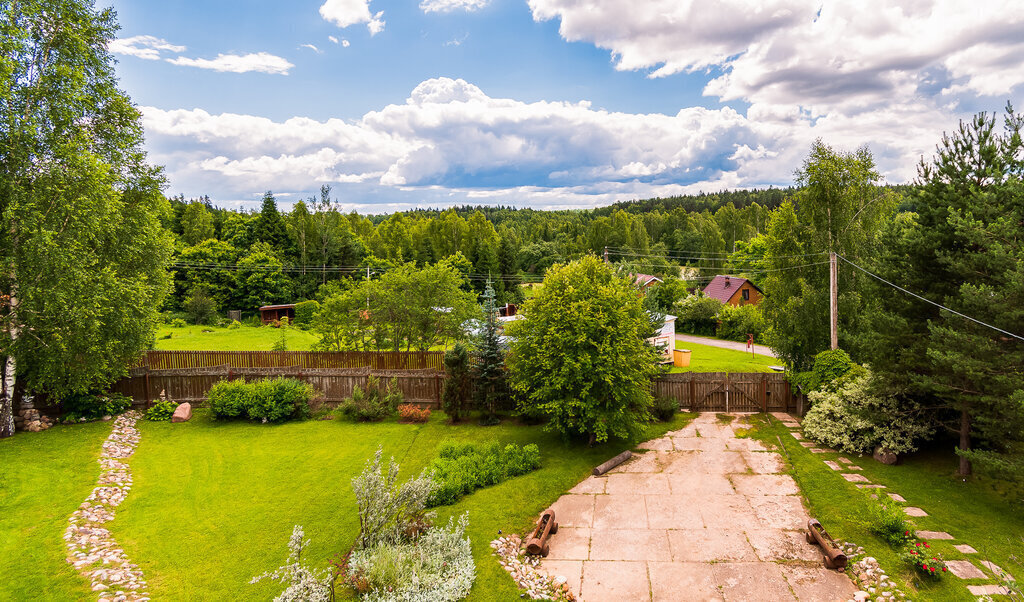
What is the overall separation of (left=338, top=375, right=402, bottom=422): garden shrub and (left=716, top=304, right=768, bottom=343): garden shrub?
2529 centimetres

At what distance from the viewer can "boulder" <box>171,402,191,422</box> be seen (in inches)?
594

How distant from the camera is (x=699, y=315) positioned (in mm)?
36531

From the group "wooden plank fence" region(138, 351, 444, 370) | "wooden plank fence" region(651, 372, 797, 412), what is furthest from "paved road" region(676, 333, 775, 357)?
"wooden plank fence" region(138, 351, 444, 370)

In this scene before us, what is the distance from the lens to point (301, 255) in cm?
4772

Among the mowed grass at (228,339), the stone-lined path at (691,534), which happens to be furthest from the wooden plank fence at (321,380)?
the mowed grass at (228,339)

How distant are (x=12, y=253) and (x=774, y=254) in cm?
2271

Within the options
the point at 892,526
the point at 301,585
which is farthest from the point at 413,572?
the point at 892,526

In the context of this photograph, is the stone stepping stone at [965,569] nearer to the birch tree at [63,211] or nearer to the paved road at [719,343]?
the birch tree at [63,211]

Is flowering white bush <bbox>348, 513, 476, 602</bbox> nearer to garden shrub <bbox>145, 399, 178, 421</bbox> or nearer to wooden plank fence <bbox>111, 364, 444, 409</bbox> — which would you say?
wooden plank fence <bbox>111, 364, 444, 409</bbox>

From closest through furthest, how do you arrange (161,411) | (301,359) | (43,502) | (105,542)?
(105,542) < (43,502) < (161,411) < (301,359)

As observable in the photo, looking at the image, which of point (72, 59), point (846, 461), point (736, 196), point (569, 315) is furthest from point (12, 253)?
point (736, 196)

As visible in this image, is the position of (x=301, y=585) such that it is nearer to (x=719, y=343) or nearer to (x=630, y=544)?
(x=630, y=544)

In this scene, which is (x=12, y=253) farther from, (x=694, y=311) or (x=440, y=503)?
(x=694, y=311)

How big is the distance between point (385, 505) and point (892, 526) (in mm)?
8099
